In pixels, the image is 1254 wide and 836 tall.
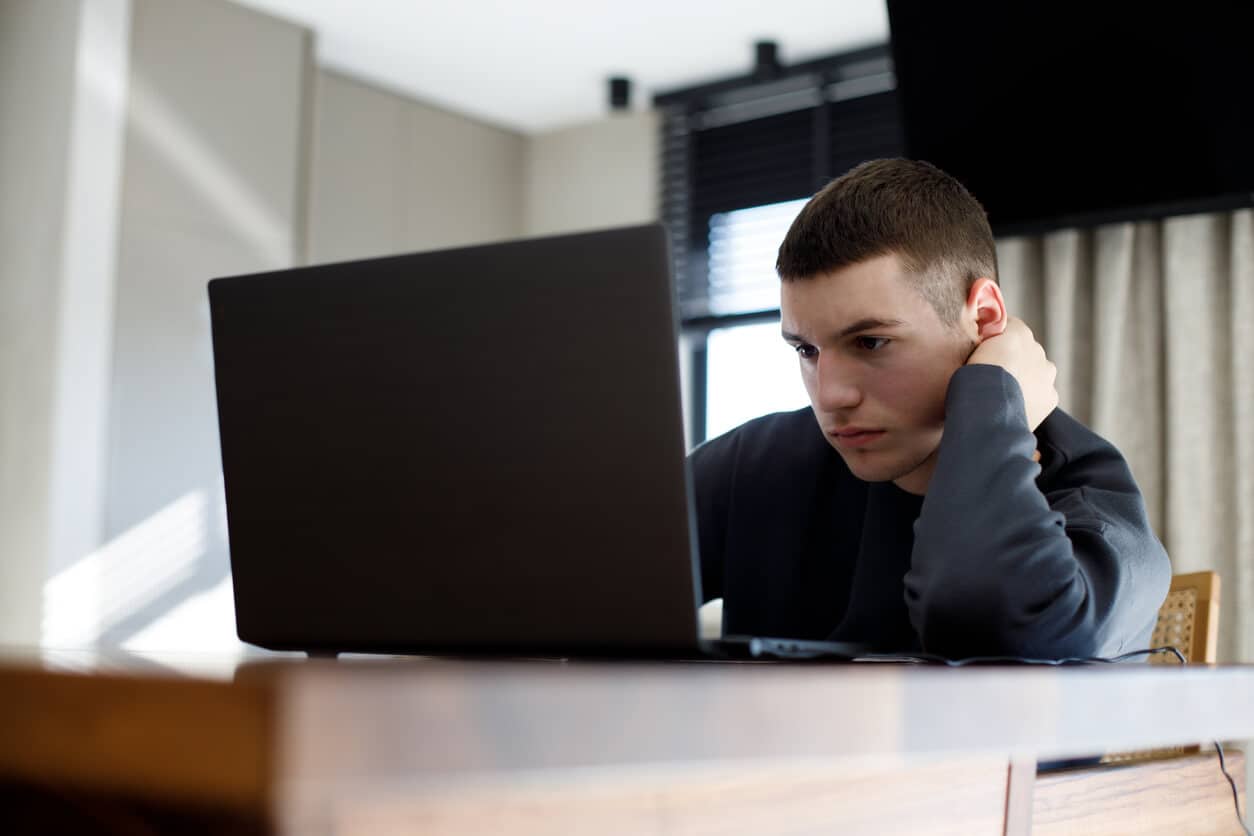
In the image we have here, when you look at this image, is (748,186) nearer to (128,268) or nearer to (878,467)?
(128,268)

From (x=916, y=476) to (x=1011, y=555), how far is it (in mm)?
363

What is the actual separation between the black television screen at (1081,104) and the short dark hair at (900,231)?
1.89 metres

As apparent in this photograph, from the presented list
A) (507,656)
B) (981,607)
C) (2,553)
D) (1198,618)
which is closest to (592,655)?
(507,656)

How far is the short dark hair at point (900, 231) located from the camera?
1287 millimetres

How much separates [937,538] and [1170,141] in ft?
7.81

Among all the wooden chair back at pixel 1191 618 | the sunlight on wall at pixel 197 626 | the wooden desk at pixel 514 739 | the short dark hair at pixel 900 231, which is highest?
the short dark hair at pixel 900 231

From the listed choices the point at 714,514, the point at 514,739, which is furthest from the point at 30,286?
the point at 514,739

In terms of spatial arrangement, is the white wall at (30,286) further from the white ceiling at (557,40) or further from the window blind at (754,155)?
the window blind at (754,155)

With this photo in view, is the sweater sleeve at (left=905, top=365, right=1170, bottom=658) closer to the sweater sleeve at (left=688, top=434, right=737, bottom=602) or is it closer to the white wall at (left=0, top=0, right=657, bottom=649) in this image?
the sweater sleeve at (left=688, top=434, right=737, bottom=602)

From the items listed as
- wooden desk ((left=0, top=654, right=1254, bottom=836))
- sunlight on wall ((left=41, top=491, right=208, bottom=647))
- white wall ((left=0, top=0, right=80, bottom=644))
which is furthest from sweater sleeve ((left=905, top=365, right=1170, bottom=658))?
white wall ((left=0, top=0, right=80, bottom=644))

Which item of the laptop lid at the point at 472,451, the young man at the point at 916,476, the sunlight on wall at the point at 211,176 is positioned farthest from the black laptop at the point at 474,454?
the sunlight on wall at the point at 211,176

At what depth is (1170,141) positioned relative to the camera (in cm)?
308

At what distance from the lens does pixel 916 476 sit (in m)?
1.38

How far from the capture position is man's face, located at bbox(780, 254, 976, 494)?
128 cm
